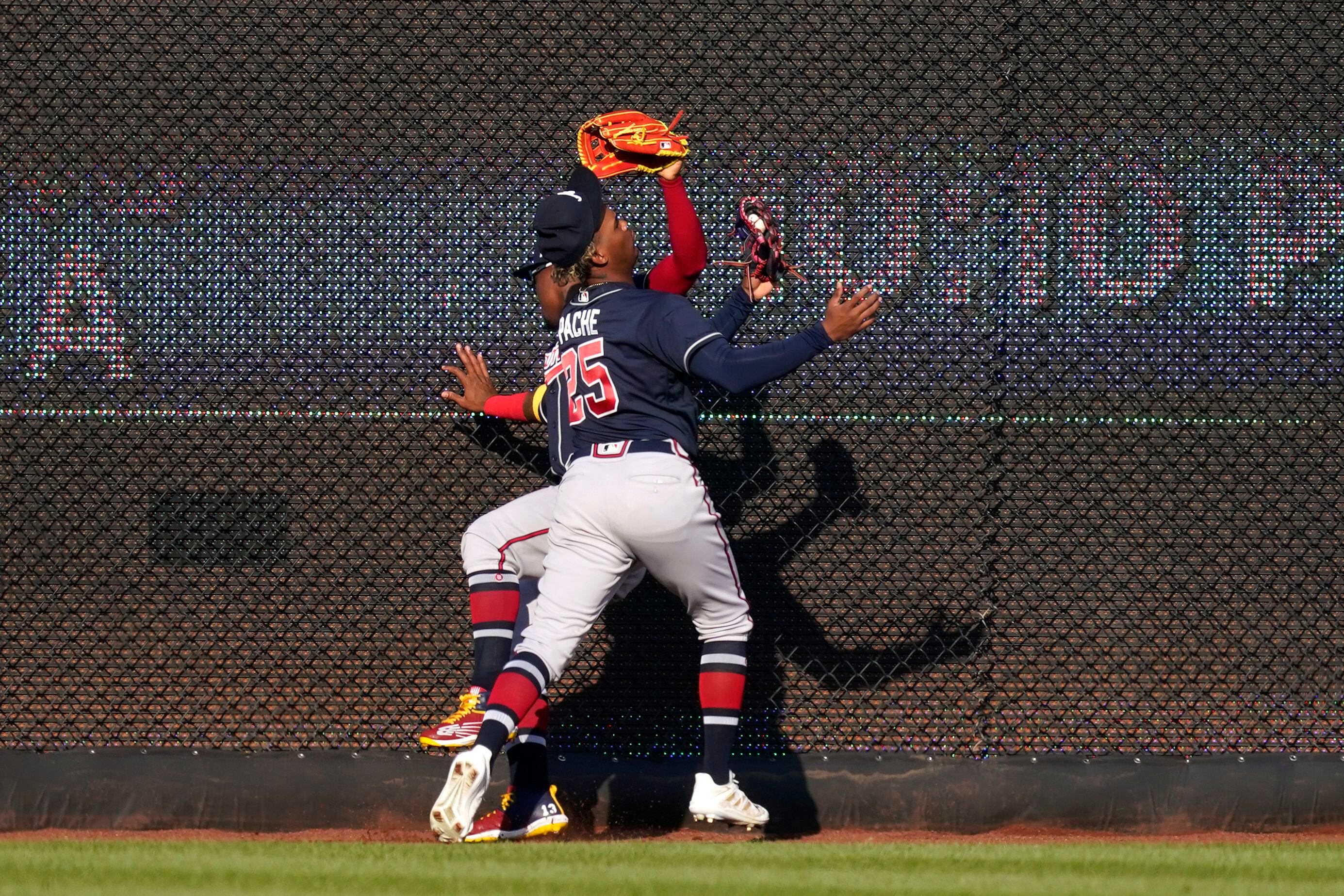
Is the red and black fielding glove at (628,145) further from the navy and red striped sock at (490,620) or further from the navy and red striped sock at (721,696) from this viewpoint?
→ the navy and red striped sock at (721,696)

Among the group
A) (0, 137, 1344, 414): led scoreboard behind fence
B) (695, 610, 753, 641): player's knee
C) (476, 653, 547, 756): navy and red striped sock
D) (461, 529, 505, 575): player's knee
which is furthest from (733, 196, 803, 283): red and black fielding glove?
(476, 653, 547, 756): navy and red striped sock

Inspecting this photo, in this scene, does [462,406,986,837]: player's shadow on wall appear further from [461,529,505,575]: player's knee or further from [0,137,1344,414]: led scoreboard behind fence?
[461,529,505,575]: player's knee

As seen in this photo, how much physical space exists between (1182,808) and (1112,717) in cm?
39

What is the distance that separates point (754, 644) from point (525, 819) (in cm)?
107

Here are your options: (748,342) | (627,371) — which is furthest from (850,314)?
(748,342)

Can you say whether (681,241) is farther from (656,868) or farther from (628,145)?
(656,868)

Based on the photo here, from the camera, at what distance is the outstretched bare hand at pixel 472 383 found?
4.73 metres

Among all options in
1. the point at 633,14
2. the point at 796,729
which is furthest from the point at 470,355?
the point at 796,729

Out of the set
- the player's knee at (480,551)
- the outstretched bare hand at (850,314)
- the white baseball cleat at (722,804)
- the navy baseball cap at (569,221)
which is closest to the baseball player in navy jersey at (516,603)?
the player's knee at (480,551)

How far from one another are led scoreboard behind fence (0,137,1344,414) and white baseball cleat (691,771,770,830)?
64.5 inches

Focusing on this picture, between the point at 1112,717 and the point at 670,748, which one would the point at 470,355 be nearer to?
the point at 670,748

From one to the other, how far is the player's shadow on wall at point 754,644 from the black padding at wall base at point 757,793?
179 millimetres

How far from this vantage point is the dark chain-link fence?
4.88 metres

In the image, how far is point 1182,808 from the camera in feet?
15.4
